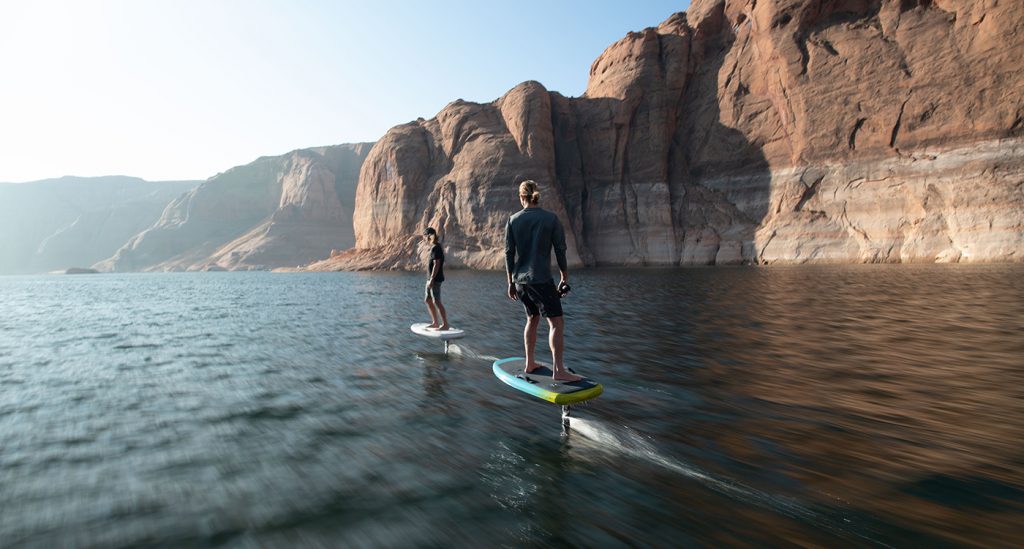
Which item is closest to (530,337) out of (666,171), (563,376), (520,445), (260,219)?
(563,376)

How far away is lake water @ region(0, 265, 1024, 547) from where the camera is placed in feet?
11.2

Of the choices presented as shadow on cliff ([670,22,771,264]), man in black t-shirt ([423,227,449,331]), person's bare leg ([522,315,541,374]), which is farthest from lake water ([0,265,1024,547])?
shadow on cliff ([670,22,771,264])

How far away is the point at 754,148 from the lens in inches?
2068

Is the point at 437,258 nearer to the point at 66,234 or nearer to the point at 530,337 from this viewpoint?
the point at 530,337

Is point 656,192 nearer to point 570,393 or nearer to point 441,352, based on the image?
point 441,352

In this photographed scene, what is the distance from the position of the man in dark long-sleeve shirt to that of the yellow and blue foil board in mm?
201

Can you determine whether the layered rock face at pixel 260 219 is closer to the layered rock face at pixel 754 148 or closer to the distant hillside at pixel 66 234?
A: the distant hillside at pixel 66 234

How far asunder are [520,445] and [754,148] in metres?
56.8

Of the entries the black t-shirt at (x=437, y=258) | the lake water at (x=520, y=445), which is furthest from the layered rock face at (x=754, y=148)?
the black t-shirt at (x=437, y=258)

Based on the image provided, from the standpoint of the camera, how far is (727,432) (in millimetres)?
5148

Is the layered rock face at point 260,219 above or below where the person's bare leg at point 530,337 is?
above

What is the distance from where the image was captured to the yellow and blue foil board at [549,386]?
5379 millimetres

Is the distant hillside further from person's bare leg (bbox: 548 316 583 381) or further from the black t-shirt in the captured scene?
person's bare leg (bbox: 548 316 583 381)

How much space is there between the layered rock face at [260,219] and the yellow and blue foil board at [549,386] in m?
130
